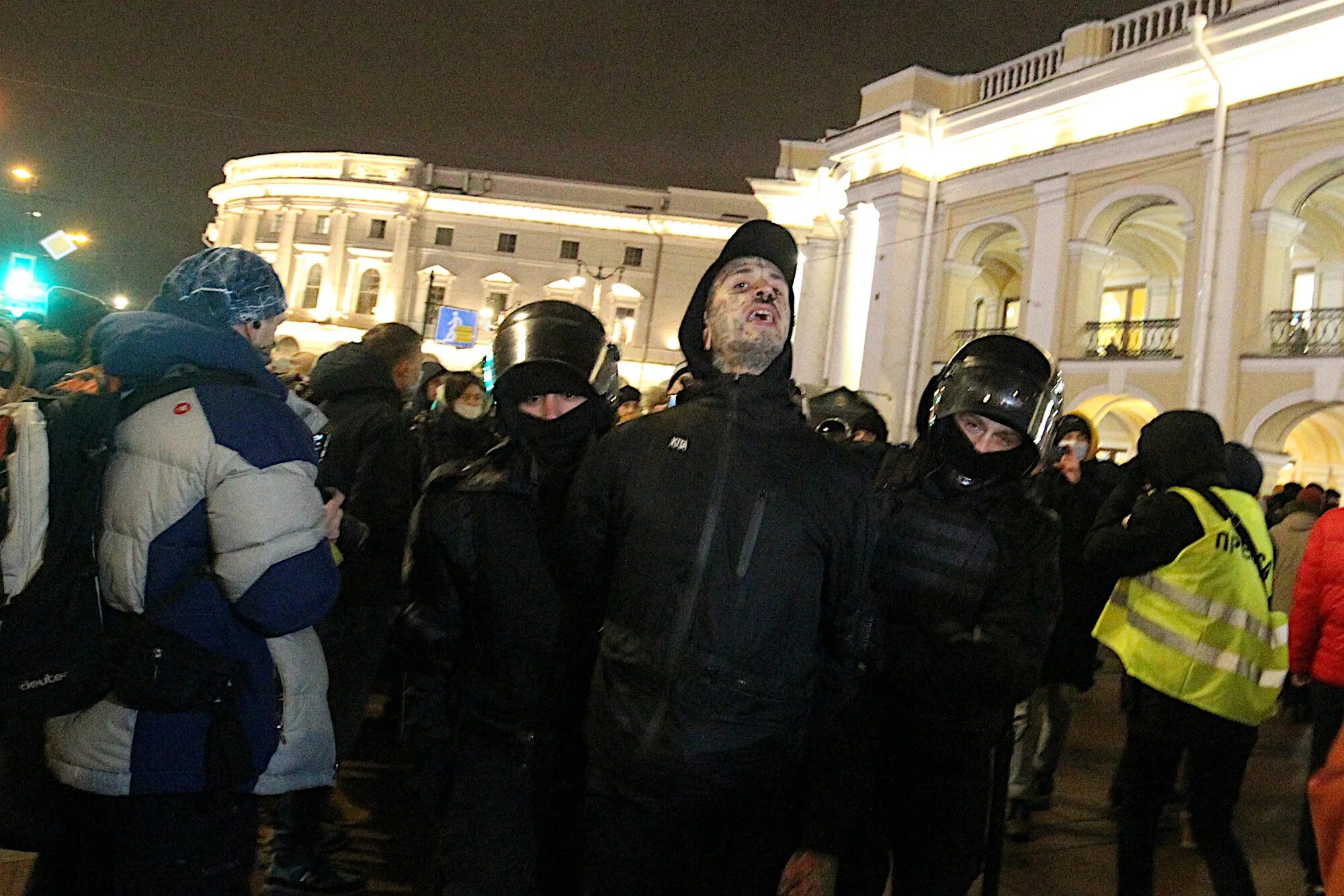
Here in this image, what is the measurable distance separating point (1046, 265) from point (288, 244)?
41.7 metres

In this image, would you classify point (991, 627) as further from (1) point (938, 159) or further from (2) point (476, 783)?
(1) point (938, 159)

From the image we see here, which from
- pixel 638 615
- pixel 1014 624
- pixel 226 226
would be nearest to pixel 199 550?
pixel 638 615

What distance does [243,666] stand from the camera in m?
2.04

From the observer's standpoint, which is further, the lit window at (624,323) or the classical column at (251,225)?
the classical column at (251,225)

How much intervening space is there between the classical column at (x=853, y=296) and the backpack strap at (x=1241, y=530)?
18748 millimetres

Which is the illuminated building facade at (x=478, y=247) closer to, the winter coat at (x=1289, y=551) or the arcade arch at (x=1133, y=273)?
the arcade arch at (x=1133, y=273)

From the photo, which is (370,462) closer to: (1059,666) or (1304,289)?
(1059,666)

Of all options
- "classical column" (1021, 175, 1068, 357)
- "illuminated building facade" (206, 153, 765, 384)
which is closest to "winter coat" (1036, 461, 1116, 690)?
"classical column" (1021, 175, 1068, 357)

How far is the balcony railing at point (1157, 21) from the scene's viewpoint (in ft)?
52.3

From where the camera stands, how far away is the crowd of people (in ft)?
6.48

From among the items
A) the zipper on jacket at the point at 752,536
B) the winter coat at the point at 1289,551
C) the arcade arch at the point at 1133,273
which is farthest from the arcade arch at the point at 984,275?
the zipper on jacket at the point at 752,536

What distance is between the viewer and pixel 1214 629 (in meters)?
3.46

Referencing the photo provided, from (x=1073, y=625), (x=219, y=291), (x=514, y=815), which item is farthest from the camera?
(x=1073, y=625)

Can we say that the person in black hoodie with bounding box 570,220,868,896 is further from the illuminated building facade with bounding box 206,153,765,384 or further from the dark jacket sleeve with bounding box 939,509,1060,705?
the illuminated building facade with bounding box 206,153,765,384
